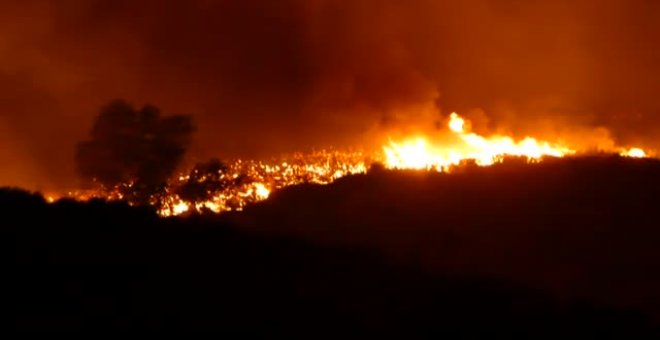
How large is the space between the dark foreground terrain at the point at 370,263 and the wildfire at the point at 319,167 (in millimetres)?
2959

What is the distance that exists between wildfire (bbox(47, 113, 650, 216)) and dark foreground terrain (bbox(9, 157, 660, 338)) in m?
2.96

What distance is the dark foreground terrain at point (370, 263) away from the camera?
33.1 feet

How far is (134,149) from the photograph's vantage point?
880 inches

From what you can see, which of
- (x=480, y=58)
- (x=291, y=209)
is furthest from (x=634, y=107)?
(x=291, y=209)

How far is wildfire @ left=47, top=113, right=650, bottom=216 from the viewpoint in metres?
22.3

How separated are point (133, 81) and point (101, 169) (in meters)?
17.0

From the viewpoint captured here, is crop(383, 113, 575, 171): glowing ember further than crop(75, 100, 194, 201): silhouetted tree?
Yes

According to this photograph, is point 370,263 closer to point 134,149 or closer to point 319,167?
point 134,149

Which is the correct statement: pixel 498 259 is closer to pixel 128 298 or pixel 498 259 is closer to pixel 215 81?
pixel 128 298

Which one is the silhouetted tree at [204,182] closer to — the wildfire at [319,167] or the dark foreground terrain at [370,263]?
the wildfire at [319,167]

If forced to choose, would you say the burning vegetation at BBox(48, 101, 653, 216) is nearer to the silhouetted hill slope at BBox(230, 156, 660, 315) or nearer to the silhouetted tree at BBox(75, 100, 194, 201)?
the silhouetted tree at BBox(75, 100, 194, 201)

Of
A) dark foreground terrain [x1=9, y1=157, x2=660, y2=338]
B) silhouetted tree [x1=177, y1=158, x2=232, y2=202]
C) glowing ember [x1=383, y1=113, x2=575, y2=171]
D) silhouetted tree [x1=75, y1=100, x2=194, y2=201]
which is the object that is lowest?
dark foreground terrain [x1=9, y1=157, x2=660, y2=338]

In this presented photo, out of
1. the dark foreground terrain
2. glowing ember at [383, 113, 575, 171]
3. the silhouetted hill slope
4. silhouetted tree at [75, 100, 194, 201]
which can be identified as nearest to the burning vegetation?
silhouetted tree at [75, 100, 194, 201]

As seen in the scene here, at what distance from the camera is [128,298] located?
1012 cm
